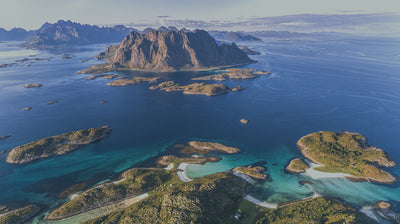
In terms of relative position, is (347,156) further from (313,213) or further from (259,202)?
→ (259,202)

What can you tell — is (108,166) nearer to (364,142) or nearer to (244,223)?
(244,223)

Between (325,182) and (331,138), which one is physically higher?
(331,138)

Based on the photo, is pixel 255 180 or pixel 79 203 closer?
pixel 79 203

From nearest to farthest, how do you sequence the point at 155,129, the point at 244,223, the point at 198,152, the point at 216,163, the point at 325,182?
1. the point at 244,223
2. the point at 325,182
3. the point at 216,163
4. the point at 198,152
5. the point at 155,129

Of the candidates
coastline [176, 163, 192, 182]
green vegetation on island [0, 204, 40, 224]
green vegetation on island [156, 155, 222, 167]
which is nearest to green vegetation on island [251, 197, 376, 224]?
coastline [176, 163, 192, 182]

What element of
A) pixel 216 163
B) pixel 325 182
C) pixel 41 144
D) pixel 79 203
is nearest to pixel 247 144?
pixel 216 163

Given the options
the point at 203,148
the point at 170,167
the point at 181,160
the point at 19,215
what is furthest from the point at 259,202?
the point at 19,215

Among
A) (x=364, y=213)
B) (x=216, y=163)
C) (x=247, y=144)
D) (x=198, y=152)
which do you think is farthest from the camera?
(x=247, y=144)

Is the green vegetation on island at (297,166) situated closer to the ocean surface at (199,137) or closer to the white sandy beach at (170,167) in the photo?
the ocean surface at (199,137)
